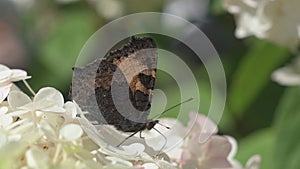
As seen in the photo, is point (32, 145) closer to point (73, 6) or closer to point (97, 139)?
point (97, 139)

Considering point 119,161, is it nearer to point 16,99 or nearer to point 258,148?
point 16,99


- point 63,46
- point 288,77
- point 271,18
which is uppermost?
point 271,18

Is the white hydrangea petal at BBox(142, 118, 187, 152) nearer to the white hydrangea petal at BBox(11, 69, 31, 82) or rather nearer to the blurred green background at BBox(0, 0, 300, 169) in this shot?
the white hydrangea petal at BBox(11, 69, 31, 82)

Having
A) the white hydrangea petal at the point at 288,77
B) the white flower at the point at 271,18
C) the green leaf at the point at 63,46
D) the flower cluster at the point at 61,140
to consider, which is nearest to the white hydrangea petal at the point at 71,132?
the flower cluster at the point at 61,140

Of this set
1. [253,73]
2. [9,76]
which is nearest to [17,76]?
[9,76]

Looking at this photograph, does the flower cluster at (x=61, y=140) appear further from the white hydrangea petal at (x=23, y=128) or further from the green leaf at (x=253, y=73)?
the green leaf at (x=253, y=73)

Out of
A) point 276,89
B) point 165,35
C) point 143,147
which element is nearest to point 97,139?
point 143,147

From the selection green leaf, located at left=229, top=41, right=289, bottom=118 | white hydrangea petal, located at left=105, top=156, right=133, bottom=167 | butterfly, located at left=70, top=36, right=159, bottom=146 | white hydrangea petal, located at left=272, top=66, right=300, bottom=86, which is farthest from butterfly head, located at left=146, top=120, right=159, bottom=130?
green leaf, located at left=229, top=41, right=289, bottom=118
